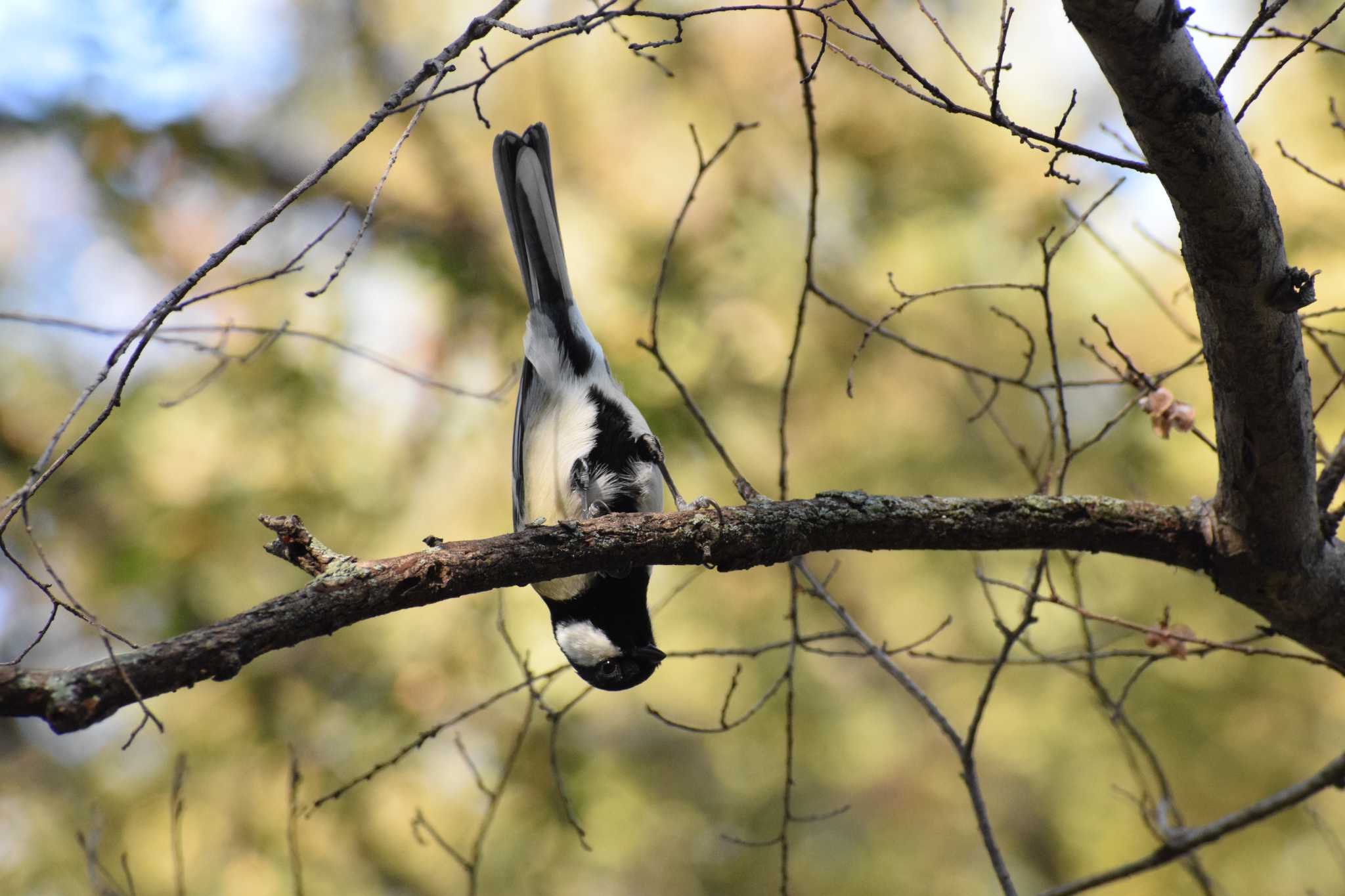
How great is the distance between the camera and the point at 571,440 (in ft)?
10.6

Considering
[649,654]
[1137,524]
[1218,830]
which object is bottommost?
[1218,830]

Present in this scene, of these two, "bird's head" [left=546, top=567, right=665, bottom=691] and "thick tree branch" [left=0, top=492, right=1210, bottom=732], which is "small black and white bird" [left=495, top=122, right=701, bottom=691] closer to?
"bird's head" [left=546, top=567, right=665, bottom=691]

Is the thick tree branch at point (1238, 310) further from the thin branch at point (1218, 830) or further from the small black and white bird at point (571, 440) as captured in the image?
the small black and white bird at point (571, 440)

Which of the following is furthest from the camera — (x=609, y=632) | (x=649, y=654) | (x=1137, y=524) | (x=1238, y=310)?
(x=609, y=632)

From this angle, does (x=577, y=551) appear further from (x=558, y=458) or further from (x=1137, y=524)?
(x=558, y=458)

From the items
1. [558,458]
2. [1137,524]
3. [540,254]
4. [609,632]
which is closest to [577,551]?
[1137,524]

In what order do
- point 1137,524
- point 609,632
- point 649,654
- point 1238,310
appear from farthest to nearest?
point 609,632 < point 649,654 < point 1137,524 < point 1238,310

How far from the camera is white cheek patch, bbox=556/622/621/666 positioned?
3258 mm

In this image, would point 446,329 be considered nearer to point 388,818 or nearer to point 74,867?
point 388,818

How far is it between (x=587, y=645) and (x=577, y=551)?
1.47 meters

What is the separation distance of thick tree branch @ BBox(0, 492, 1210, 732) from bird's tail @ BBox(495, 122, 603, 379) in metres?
1.45

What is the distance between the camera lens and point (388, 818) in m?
5.15

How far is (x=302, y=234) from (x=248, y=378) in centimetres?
87

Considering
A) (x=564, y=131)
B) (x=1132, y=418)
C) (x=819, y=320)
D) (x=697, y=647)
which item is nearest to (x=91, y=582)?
(x=697, y=647)
